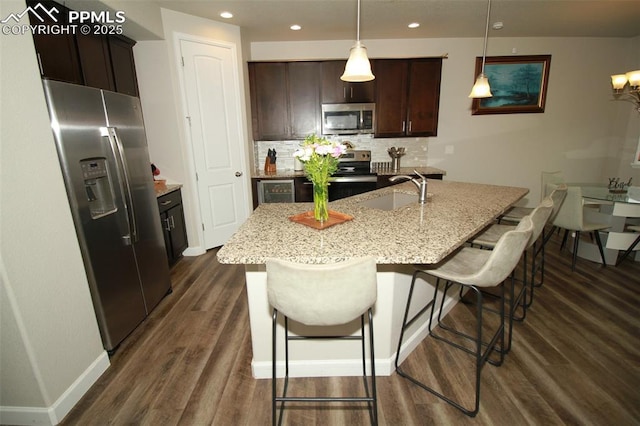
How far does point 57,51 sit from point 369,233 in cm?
258

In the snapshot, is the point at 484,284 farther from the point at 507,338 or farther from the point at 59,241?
the point at 59,241

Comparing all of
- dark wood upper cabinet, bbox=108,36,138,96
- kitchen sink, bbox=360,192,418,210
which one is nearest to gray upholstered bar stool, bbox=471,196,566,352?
kitchen sink, bbox=360,192,418,210

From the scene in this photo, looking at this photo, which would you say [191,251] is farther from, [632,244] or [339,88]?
[632,244]

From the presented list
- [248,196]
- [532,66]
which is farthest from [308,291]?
[532,66]

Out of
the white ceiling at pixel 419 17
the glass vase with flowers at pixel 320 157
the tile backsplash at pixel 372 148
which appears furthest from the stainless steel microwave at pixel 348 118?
the glass vase with flowers at pixel 320 157

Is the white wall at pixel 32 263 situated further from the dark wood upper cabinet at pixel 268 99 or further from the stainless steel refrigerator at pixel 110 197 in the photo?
the dark wood upper cabinet at pixel 268 99

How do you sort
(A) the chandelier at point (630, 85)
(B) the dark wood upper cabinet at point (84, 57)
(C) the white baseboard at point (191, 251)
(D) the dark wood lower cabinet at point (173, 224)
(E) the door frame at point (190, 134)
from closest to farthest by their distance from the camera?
(B) the dark wood upper cabinet at point (84, 57)
(D) the dark wood lower cabinet at point (173, 224)
(E) the door frame at point (190, 134)
(A) the chandelier at point (630, 85)
(C) the white baseboard at point (191, 251)

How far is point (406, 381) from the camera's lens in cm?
175

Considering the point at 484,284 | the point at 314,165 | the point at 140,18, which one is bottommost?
the point at 484,284

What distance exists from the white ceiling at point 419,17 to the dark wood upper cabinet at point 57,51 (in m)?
1.05

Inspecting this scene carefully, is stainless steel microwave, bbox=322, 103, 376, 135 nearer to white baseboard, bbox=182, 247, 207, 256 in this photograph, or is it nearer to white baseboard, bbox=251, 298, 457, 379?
white baseboard, bbox=182, 247, 207, 256

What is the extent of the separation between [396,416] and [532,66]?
511cm

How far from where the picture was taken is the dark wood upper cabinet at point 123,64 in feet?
9.13

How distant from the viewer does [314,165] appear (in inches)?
63.0
